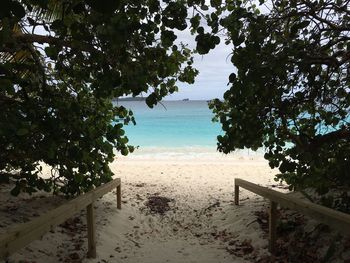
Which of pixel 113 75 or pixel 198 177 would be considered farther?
pixel 198 177

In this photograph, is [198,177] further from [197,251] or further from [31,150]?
[31,150]

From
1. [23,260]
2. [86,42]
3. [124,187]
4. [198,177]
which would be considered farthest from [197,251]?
[198,177]

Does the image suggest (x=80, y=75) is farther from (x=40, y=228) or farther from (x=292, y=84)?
(x=292, y=84)

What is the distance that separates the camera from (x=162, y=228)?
21.7ft

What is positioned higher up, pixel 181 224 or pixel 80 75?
pixel 80 75

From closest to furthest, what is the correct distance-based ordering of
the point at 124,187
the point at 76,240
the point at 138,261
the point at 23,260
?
1. the point at 23,260
2. the point at 138,261
3. the point at 76,240
4. the point at 124,187

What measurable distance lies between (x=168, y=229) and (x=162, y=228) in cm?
11

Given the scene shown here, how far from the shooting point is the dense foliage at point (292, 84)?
3574 mm

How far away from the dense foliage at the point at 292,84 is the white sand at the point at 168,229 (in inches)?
52.2

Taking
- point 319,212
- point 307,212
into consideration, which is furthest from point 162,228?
point 319,212

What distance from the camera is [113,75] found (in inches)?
130

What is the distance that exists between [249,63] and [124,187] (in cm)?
685

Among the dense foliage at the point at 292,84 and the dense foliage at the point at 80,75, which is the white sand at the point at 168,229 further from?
the dense foliage at the point at 292,84

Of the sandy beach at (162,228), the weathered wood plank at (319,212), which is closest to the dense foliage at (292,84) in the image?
the weathered wood plank at (319,212)
